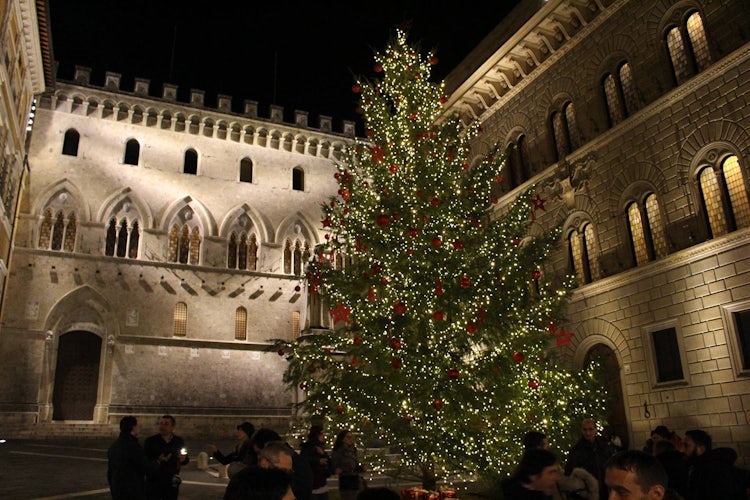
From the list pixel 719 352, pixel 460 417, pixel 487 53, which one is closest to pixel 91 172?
pixel 487 53

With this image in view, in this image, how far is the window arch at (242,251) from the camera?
93.0 feet

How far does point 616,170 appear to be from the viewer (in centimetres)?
1446

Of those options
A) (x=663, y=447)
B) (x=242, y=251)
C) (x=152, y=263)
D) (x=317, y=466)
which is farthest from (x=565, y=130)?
(x=152, y=263)

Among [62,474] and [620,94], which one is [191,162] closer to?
[62,474]

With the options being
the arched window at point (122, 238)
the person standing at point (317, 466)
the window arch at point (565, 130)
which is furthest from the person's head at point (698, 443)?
the arched window at point (122, 238)

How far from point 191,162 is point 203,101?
10.7 ft

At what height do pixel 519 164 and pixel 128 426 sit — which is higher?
pixel 519 164

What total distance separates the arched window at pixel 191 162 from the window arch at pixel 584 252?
19.4m

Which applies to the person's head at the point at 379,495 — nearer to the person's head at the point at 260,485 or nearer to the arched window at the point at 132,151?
the person's head at the point at 260,485

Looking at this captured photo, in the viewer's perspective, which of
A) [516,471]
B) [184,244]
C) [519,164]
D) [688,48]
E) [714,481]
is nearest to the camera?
[516,471]

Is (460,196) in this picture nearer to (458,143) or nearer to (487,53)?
(458,143)

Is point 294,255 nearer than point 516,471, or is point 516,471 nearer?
point 516,471

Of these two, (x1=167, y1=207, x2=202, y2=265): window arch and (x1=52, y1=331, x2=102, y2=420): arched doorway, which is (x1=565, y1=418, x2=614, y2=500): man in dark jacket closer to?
(x1=52, y1=331, x2=102, y2=420): arched doorway

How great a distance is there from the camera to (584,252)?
50.8 feet
